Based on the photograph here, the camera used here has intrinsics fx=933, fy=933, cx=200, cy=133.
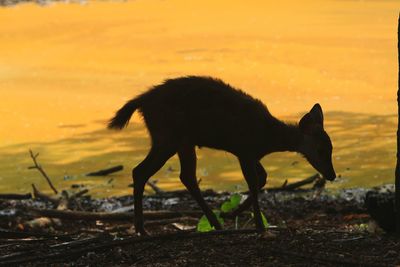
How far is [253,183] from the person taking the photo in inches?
226

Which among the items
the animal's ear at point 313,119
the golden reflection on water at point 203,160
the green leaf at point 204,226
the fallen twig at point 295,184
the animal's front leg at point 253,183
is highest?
the animal's ear at point 313,119

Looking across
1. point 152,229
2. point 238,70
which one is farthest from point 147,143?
point 238,70

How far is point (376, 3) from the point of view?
23938mm

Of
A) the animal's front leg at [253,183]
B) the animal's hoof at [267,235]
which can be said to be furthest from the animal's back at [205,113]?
the animal's hoof at [267,235]

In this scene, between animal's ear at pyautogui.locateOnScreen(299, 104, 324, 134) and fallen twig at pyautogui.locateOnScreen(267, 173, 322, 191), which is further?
fallen twig at pyautogui.locateOnScreen(267, 173, 322, 191)

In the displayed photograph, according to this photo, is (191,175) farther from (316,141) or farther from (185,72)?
(185,72)

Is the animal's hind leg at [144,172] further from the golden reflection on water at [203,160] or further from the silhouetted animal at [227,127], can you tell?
the golden reflection on water at [203,160]

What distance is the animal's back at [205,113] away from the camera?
5.81 m

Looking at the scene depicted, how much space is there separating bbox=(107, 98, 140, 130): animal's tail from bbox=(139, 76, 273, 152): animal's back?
0.15 metres

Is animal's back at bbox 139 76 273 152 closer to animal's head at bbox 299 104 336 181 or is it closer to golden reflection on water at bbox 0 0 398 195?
animal's head at bbox 299 104 336 181

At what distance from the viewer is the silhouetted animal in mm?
5707

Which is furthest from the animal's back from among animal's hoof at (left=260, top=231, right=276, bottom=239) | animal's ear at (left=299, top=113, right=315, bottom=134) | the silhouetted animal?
animal's hoof at (left=260, top=231, right=276, bottom=239)

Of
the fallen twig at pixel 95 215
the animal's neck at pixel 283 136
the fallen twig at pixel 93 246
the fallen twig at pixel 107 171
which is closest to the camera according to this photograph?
the fallen twig at pixel 93 246

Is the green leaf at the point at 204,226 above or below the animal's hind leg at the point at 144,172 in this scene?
below
